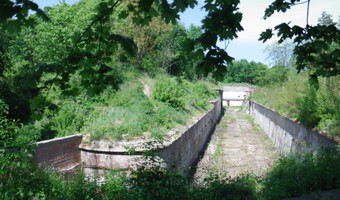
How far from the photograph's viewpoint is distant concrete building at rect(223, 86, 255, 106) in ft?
181

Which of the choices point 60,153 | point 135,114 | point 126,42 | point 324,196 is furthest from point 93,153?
point 324,196

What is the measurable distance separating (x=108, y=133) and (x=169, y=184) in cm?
382

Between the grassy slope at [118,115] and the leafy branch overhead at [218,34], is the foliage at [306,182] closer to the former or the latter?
the leafy branch overhead at [218,34]

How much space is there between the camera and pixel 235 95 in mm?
56344

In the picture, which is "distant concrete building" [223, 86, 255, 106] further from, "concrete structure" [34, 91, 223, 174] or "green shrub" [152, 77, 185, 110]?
"concrete structure" [34, 91, 223, 174]

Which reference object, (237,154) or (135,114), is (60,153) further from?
(237,154)

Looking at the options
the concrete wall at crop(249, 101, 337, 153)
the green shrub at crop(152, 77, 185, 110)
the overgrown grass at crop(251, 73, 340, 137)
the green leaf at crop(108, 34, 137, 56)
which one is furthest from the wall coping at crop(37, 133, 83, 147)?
the overgrown grass at crop(251, 73, 340, 137)

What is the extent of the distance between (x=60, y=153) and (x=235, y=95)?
5219 cm

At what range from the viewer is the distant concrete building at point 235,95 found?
5525cm

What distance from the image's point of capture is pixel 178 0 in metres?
2.75

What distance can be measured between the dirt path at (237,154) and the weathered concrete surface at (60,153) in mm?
4264

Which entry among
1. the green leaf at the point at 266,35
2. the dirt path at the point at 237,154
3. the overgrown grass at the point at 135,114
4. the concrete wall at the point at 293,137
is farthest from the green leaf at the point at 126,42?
the concrete wall at the point at 293,137

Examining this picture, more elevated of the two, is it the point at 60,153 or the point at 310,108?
the point at 310,108

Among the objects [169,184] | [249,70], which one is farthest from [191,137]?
[249,70]
